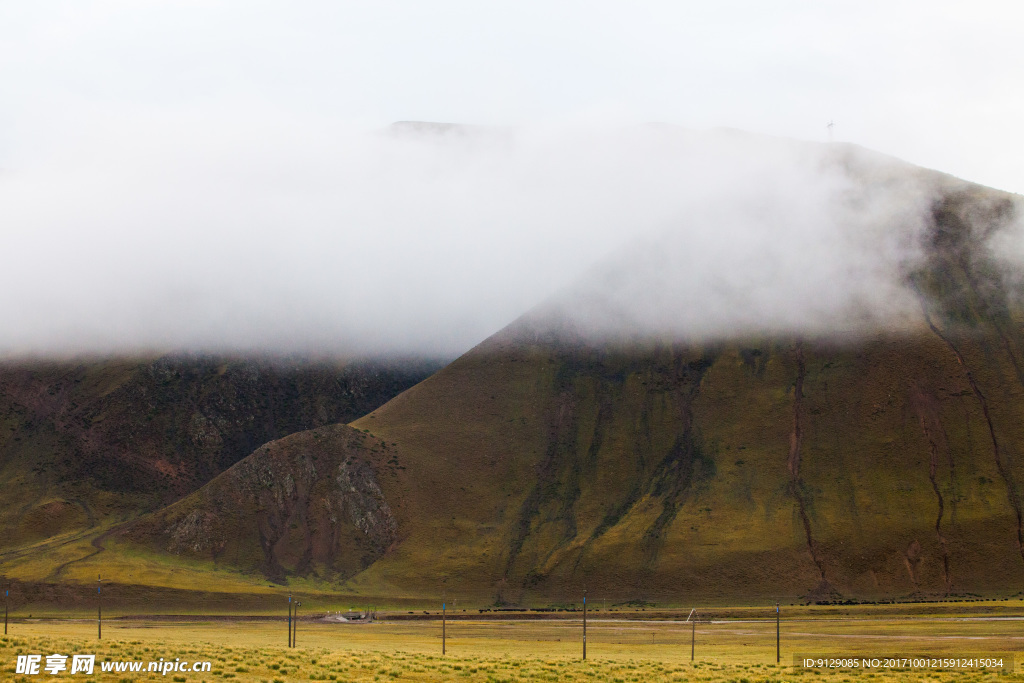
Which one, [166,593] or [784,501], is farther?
[784,501]

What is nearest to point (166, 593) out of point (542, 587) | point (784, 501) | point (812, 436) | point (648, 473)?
point (542, 587)

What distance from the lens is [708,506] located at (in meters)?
176

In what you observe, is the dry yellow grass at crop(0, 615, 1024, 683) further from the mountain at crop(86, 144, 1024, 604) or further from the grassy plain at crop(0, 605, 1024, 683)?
the mountain at crop(86, 144, 1024, 604)

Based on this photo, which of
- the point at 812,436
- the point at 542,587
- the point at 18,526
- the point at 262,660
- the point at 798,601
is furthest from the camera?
the point at 18,526

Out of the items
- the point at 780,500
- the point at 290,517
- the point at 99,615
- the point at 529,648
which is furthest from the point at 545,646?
the point at 290,517

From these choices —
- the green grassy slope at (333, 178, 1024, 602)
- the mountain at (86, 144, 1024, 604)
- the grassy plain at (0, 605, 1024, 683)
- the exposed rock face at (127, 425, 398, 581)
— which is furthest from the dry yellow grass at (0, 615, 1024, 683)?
the exposed rock face at (127, 425, 398, 581)

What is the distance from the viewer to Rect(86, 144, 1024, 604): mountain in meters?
157

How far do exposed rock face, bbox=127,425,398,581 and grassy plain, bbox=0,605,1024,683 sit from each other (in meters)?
41.1

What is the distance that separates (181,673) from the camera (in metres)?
40.6

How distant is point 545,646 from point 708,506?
94.9 metres

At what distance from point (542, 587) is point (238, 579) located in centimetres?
5239

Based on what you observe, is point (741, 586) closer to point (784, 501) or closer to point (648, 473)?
point (784, 501)

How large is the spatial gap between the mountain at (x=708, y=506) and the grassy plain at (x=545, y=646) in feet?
89.1

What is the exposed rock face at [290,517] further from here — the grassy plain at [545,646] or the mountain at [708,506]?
the grassy plain at [545,646]
